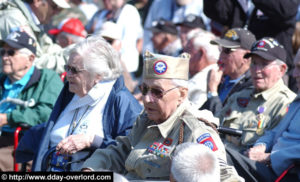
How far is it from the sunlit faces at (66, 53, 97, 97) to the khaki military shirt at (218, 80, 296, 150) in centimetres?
138

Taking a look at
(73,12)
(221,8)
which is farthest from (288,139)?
(73,12)

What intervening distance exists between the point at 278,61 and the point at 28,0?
3.67m

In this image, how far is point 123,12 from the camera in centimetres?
904

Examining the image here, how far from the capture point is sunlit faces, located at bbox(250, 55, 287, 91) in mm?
5598

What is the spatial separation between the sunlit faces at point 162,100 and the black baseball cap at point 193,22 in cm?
388

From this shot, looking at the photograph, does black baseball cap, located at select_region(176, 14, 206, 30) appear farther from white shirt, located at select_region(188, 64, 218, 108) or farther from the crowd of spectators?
white shirt, located at select_region(188, 64, 218, 108)

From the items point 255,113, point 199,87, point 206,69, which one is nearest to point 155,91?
point 255,113

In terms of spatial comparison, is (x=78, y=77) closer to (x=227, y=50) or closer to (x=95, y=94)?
(x=95, y=94)

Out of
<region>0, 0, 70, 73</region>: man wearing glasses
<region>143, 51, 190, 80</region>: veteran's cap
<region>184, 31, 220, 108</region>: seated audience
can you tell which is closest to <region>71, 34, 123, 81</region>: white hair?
<region>143, 51, 190, 80</region>: veteran's cap

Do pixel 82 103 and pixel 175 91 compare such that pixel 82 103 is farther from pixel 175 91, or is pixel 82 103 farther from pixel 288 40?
pixel 288 40

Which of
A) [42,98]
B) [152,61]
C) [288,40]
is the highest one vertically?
[152,61]

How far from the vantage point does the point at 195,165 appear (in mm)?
3395

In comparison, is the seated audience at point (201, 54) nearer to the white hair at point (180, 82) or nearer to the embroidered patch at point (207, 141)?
the white hair at point (180, 82)

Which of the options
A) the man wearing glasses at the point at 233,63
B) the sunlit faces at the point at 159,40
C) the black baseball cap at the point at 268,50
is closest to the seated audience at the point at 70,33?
the sunlit faces at the point at 159,40
